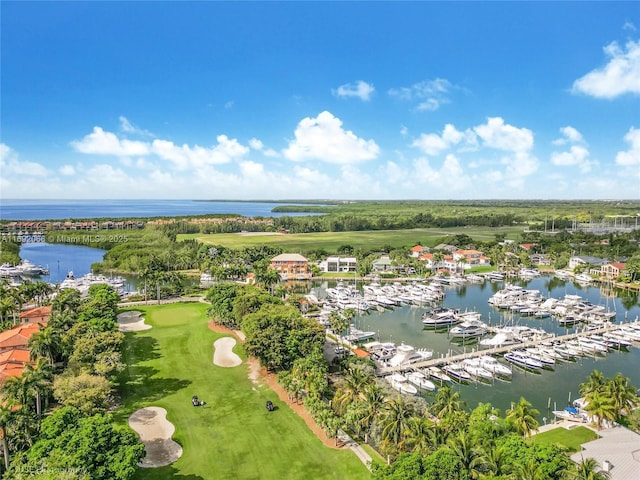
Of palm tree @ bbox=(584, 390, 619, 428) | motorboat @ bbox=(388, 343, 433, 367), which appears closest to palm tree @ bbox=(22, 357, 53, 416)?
motorboat @ bbox=(388, 343, 433, 367)

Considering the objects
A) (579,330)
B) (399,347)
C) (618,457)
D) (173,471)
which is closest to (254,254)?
(399,347)

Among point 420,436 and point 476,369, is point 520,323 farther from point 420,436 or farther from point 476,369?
point 420,436

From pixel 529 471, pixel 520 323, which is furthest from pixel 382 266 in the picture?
pixel 529 471

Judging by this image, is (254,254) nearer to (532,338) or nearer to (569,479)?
(532,338)

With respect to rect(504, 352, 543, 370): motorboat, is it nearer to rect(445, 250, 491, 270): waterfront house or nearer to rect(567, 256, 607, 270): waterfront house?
rect(445, 250, 491, 270): waterfront house

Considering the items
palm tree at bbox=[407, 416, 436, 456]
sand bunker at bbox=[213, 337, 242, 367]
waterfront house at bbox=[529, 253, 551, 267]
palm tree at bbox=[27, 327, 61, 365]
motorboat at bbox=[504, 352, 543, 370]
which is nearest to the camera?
palm tree at bbox=[407, 416, 436, 456]

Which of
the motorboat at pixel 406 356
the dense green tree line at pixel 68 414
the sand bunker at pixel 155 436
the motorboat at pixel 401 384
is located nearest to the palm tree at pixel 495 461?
the motorboat at pixel 401 384
